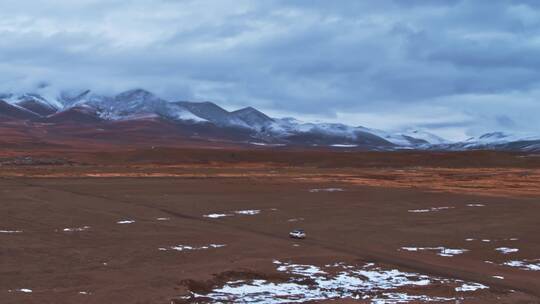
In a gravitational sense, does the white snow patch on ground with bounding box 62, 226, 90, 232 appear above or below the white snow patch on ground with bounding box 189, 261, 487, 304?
above

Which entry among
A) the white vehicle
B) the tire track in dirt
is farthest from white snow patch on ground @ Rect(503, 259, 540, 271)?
the white vehicle

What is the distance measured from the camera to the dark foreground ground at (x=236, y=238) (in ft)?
46.6

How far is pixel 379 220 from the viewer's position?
91.2ft

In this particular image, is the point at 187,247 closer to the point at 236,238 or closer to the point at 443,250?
the point at 236,238

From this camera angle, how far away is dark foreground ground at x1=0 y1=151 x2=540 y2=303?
1420 centimetres

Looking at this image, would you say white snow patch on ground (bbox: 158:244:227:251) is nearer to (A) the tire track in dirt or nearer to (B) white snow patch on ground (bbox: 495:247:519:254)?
(A) the tire track in dirt

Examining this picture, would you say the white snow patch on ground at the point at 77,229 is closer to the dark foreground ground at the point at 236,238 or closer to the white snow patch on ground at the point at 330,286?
the dark foreground ground at the point at 236,238

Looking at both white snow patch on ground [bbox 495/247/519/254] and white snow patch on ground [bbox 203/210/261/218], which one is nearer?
white snow patch on ground [bbox 495/247/519/254]

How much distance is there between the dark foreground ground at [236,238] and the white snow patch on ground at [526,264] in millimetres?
301

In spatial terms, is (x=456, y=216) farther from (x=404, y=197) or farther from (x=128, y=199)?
(x=128, y=199)

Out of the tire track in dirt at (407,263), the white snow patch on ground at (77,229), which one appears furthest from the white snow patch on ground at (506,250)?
the white snow patch on ground at (77,229)

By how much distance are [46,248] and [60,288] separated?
17.2ft

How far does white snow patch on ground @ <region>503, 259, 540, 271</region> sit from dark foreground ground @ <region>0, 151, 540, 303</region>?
0.30 metres

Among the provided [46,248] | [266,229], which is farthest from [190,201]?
[46,248]
